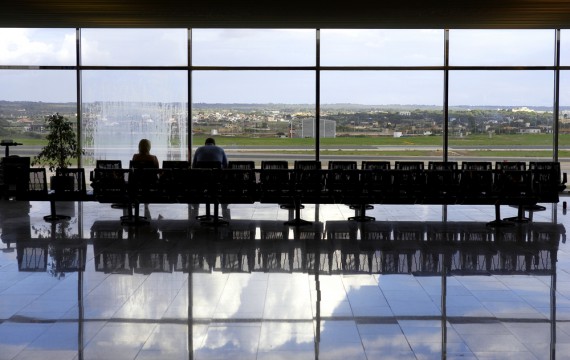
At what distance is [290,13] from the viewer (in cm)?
1273

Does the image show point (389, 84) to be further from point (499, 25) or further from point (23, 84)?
point (23, 84)

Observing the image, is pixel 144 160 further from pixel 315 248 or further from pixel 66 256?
pixel 315 248

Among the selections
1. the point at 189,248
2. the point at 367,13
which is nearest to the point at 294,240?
the point at 189,248

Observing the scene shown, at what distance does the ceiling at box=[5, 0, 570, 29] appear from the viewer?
1159 cm

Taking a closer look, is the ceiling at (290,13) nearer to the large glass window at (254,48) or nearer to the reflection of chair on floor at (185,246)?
the large glass window at (254,48)

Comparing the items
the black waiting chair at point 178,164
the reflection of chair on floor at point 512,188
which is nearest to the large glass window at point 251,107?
the black waiting chair at point 178,164

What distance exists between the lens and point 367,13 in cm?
1260

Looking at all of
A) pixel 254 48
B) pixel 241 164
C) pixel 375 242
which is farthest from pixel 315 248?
pixel 254 48

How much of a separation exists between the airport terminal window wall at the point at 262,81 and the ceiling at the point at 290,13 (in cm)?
203

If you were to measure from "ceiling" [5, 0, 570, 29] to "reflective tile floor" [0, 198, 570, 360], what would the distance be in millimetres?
3222

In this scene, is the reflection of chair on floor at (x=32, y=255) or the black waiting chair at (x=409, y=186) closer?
the reflection of chair on floor at (x=32, y=255)

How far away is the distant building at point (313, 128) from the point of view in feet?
56.9

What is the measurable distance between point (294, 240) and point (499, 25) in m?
6.48

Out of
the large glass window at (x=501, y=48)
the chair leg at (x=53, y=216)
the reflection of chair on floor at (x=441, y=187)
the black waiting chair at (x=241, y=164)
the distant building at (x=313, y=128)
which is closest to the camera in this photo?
the reflection of chair on floor at (x=441, y=187)
